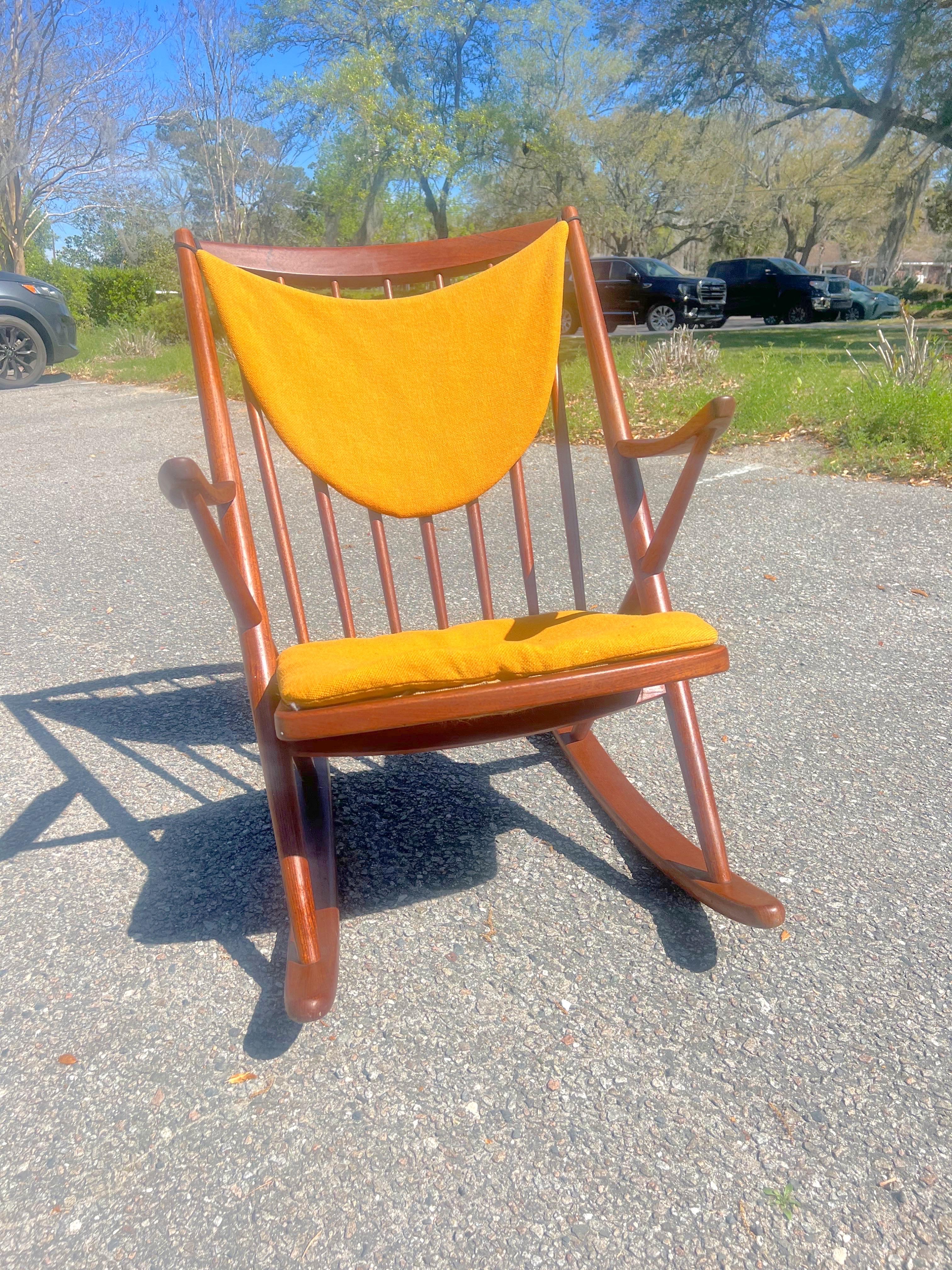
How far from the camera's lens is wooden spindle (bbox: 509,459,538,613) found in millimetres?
2020

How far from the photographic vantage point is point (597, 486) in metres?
4.88

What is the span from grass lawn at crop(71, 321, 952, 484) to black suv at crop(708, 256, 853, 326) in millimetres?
7695

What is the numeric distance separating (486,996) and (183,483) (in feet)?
2.95

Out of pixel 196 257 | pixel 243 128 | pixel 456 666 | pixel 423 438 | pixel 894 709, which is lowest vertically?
pixel 894 709

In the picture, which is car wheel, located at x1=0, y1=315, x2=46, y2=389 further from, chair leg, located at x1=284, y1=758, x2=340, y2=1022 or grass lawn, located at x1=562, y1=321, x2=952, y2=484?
chair leg, located at x1=284, y1=758, x2=340, y2=1022

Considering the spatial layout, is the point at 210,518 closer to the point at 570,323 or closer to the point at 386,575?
the point at 386,575

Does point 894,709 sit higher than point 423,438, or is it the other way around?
point 423,438

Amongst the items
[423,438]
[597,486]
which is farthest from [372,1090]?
[597,486]

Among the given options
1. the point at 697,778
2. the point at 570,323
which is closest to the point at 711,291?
the point at 570,323

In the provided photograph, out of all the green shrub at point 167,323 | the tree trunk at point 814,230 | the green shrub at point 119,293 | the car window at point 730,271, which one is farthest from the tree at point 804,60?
the tree trunk at point 814,230

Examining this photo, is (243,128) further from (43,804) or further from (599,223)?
(43,804)

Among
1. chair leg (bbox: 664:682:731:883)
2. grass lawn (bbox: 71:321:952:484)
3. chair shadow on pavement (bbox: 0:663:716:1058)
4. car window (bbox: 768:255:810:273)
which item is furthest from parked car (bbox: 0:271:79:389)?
car window (bbox: 768:255:810:273)

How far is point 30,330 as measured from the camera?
30.5 ft

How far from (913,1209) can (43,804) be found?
1814mm
